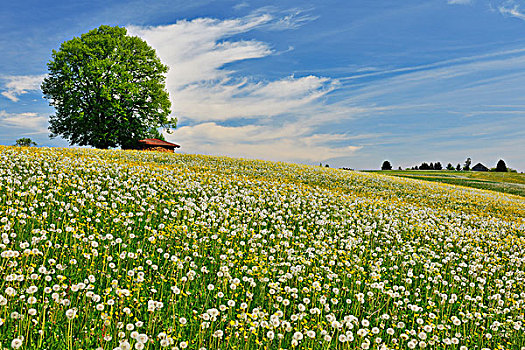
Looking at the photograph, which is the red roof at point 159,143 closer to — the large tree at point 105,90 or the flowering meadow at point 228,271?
the large tree at point 105,90

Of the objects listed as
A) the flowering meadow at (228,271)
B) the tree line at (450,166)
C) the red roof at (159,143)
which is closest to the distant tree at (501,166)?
the tree line at (450,166)

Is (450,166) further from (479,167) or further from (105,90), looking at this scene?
(105,90)

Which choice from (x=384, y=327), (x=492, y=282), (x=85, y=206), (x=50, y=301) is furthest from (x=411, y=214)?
(x=50, y=301)

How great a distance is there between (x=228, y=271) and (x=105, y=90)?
106ft

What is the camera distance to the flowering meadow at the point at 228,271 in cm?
497

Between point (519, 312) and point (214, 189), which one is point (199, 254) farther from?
point (519, 312)

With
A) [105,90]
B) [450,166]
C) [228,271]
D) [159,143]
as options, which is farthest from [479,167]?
[228,271]

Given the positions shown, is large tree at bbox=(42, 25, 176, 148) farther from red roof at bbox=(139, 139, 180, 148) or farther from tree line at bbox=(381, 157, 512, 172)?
tree line at bbox=(381, 157, 512, 172)

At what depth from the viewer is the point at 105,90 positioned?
33562 mm

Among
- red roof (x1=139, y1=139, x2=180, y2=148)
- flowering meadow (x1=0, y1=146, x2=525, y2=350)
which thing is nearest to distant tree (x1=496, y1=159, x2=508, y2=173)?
red roof (x1=139, y1=139, x2=180, y2=148)

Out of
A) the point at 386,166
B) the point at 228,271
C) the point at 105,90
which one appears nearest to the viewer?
the point at 228,271

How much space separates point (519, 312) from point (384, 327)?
3.51 meters

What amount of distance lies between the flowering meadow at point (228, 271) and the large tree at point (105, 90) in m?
22.3

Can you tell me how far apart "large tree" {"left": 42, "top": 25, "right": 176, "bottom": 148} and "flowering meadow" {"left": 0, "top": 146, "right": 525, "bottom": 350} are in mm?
22330
